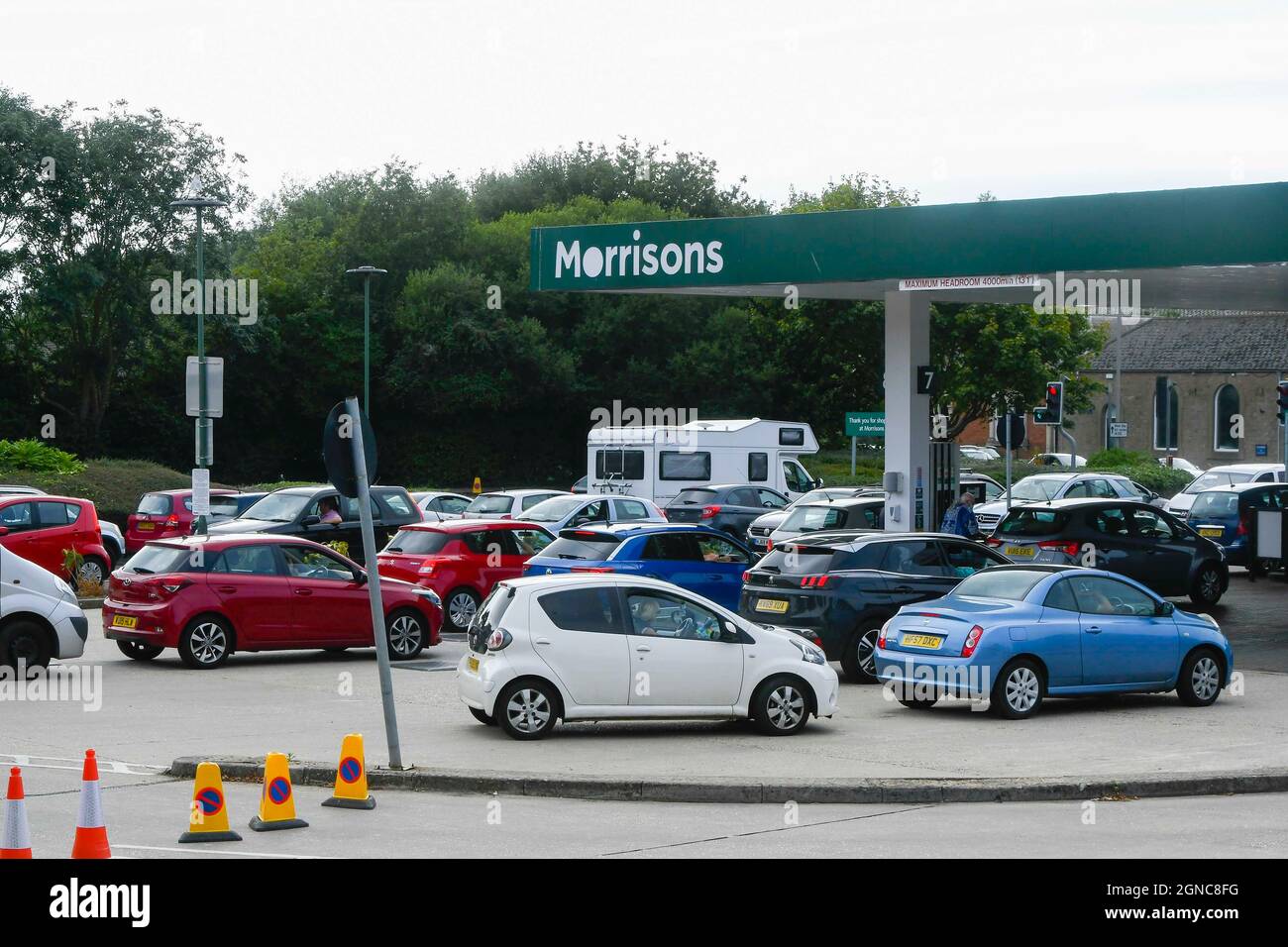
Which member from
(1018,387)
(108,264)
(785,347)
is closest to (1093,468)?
(1018,387)

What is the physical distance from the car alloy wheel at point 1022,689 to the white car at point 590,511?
12.9m

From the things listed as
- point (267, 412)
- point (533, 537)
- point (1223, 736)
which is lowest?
point (1223, 736)

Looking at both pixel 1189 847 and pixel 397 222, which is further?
pixel 397 222

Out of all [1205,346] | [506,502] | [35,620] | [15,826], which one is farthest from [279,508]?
[1205,346]

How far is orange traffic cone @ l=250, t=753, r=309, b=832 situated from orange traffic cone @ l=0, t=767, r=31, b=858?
2003 mm

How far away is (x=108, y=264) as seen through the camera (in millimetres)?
50531

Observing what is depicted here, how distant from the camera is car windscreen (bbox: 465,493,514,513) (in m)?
32.7

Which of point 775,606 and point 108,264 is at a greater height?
point 108,264

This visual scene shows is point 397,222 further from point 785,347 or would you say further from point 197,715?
point 197,715

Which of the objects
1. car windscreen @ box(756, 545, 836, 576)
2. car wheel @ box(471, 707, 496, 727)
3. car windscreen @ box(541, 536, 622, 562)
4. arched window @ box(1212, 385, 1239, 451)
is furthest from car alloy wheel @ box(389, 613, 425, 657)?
arched window @ box(1212, 385, 1239, 451)

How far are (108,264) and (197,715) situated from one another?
37.8 meters

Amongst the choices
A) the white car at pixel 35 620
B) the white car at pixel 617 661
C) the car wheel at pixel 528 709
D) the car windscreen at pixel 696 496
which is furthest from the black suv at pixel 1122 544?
the white car at pixel 35 620

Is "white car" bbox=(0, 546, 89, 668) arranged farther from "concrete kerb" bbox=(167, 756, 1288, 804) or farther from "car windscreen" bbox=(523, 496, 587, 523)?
"car windscreen" bbox=(523, 496, 587, 523)
